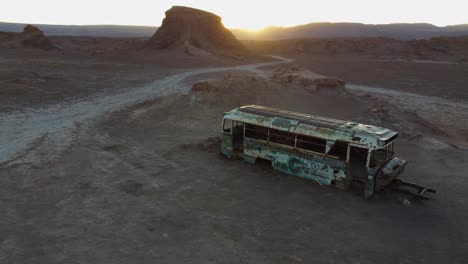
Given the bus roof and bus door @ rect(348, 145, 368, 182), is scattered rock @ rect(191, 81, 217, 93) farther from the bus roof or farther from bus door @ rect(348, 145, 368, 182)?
bus door @ rect(348, 145, 368, 182)

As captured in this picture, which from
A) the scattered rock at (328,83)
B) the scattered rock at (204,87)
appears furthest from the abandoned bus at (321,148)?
the scattered rock at (328,83)

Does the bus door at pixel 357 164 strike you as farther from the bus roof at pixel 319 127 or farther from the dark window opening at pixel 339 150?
the bus roof at pixel 319 127

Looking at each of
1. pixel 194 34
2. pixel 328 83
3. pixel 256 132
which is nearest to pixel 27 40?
pixel 194 34

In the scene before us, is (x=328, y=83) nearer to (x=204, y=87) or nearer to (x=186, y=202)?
(x=204, y=87)

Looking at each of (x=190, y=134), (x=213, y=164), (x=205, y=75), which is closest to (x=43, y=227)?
(x=213, y=164)

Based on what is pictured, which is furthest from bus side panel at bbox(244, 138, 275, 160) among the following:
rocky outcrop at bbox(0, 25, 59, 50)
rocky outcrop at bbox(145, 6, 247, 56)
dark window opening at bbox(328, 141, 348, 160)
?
rocky outcrop at bbox(0, 25, 59, 50)

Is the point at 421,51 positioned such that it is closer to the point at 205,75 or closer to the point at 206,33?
the point at 206,33
